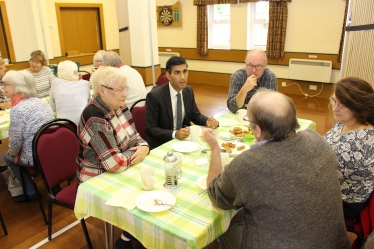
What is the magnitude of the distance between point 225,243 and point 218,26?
6808 mm

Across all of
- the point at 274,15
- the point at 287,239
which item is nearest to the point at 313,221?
the point at 287,239

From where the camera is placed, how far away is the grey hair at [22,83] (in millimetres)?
2531

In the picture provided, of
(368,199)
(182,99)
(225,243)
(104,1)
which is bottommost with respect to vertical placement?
(225,243)

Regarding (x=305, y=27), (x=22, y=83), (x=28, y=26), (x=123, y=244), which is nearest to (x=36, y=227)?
(x=123, y=244)

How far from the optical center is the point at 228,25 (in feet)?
24.7

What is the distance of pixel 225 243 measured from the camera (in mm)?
1712

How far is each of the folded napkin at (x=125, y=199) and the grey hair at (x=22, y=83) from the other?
1.58 meters

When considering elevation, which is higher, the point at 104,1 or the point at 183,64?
the point at 104,1

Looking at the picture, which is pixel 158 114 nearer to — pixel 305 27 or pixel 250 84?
pixel 250 84

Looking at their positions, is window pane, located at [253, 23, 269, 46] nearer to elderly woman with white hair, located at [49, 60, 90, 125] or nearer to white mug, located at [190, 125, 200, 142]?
elderly woman with white hair, located at [49, 60, 90, 125]

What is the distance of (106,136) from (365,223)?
1.53 metres

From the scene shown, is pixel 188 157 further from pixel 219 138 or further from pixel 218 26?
pixel 218 26

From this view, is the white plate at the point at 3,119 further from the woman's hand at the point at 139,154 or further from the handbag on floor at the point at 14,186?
the woman's hand at the point at 139,154

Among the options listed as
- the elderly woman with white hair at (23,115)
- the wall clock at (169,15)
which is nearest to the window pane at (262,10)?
the wall clock at (169,15)
